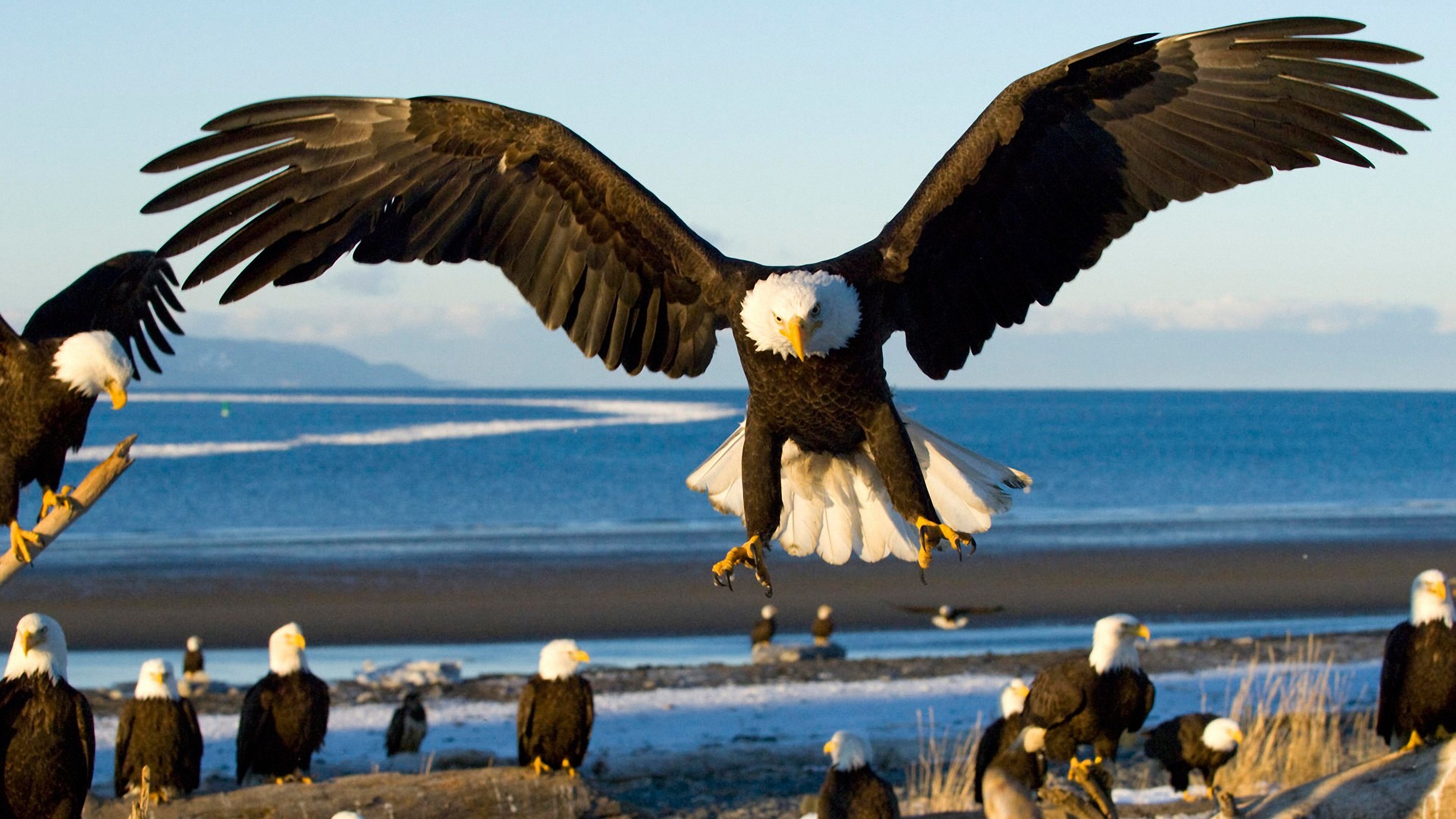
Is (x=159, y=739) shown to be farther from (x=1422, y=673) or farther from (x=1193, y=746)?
(x=1422, y=673)

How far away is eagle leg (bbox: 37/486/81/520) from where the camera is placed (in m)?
3.44

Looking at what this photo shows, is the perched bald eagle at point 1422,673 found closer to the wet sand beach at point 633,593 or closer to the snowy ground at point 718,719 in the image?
the snowy ground at point 718,719

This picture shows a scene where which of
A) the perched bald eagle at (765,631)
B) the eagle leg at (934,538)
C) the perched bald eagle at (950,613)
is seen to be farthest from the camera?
the perched bald eagle at (950,613)

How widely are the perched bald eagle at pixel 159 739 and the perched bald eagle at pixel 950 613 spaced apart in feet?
23.4

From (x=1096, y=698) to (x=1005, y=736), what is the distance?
1.48 ft

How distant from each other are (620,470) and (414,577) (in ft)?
66.8

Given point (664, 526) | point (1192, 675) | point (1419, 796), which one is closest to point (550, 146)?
point (1419, 796)

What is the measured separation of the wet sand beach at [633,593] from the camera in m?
13.1

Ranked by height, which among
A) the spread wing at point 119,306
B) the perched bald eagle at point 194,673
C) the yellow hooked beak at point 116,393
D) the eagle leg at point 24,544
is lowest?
the perched bald eagle at point 194,673

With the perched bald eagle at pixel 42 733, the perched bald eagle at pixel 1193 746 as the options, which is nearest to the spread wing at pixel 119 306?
the perched bald eagle at pixel 42 733

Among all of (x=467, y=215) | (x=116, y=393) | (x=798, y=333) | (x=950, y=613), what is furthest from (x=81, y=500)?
(x=950, y=613)

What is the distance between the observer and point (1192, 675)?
9977 mm

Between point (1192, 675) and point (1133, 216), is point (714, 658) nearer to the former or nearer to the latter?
point (1192, 675)

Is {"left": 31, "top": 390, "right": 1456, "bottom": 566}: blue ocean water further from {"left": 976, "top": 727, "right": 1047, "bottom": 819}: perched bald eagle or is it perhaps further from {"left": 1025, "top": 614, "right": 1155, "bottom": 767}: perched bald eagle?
{"left": 976, "top": 727, "right": 1047, "bottom": 819}: perched bald eagle
